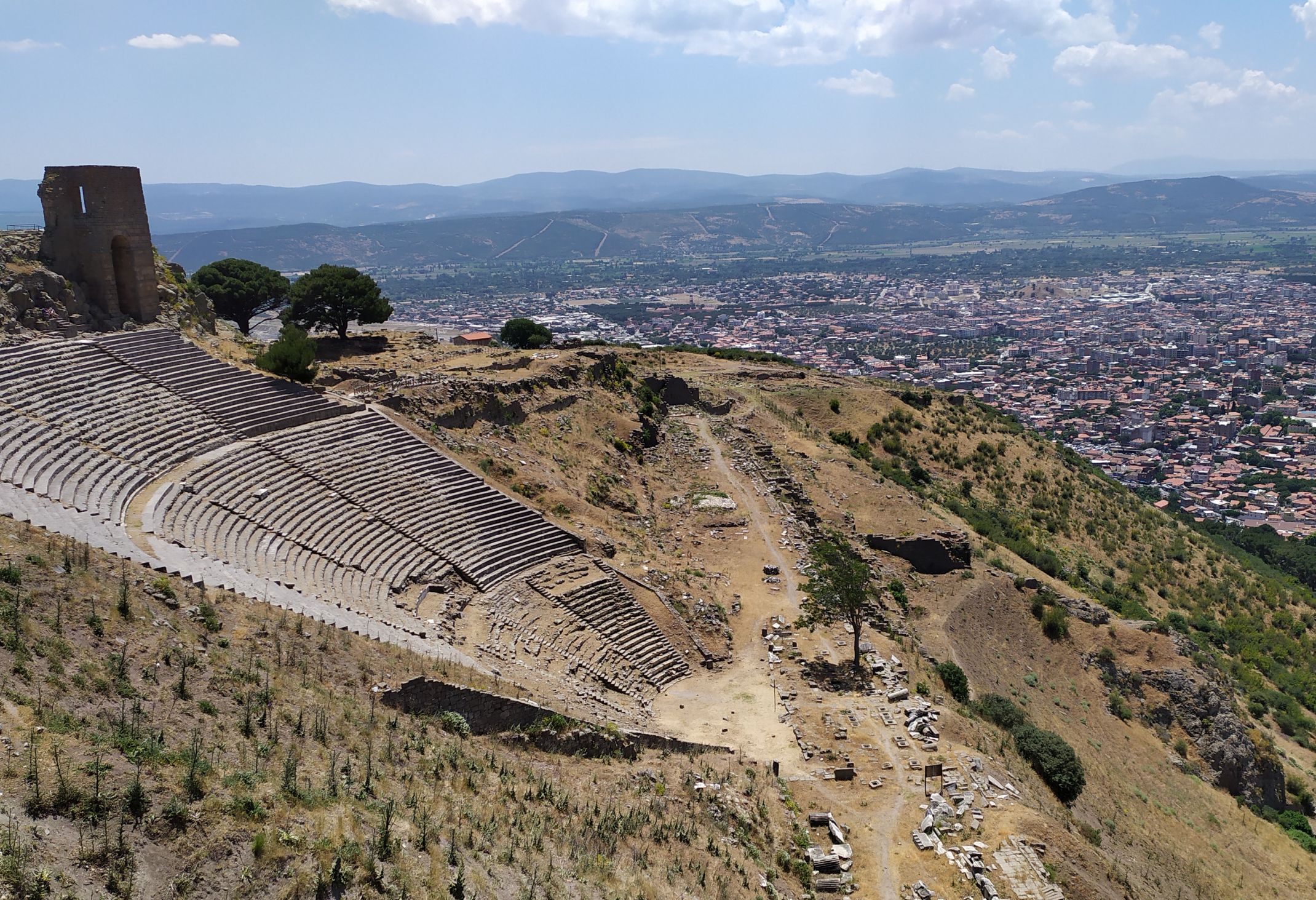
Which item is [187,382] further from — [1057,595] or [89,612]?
[1057,595]

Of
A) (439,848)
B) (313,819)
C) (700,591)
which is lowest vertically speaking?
(700,591)

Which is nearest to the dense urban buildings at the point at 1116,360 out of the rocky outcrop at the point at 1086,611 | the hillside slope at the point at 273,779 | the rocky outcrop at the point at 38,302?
the rocky outcrop at the point at 1086,611

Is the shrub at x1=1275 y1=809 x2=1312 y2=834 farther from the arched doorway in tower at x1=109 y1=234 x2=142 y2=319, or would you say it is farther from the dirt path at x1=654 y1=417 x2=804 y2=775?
the arched doorway in tower at x1=109 y1=234 x2=142 y2=319

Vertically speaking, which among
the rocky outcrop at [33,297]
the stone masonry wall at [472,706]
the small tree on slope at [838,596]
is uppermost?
the rocky outcrop at [33,297]

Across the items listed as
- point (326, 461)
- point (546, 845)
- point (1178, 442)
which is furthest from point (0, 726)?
point (1178, 442)

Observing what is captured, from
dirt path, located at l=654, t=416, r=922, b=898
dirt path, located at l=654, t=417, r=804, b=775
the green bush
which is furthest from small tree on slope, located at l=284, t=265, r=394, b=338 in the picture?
the green bush

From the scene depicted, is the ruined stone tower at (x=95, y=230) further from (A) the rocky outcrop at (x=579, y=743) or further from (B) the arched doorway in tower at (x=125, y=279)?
(A) the rocky outcrop at (x=579, y=743)

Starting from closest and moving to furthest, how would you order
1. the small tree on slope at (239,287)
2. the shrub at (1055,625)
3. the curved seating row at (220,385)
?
the curved seating row at (220,385) < the shrub at (1055,625) < the small tree on slope at (239,287)
